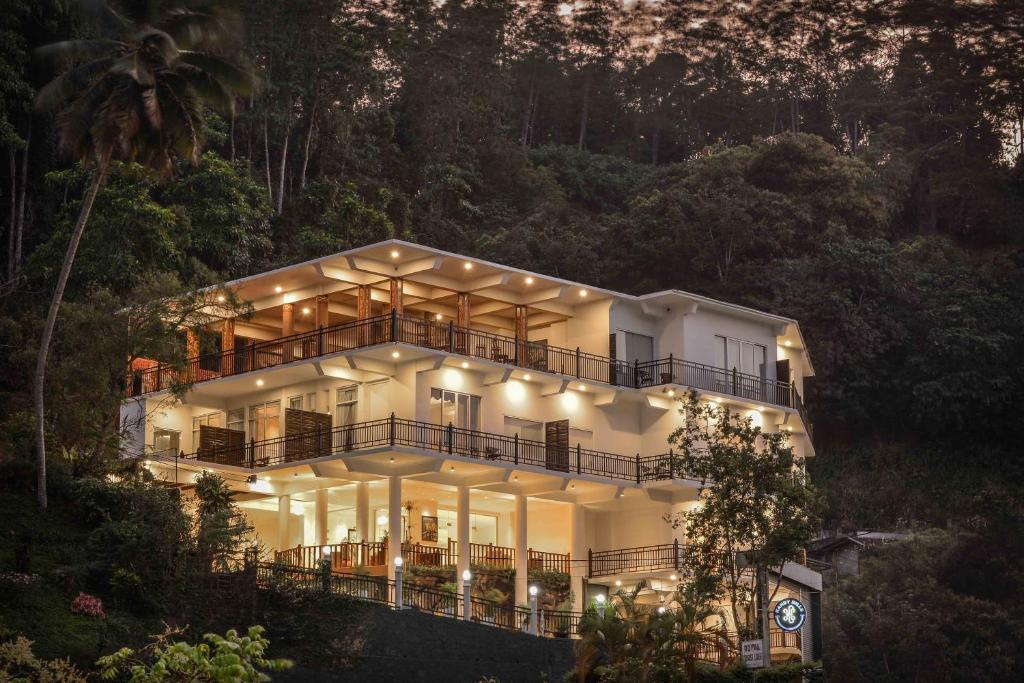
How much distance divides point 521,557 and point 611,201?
4366 cm

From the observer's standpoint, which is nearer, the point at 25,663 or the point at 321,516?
the point at 25,663

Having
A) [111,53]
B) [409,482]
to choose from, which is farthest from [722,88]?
[111,53]

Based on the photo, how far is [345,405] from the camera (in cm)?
4506

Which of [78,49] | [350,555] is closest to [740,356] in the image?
[350,555]

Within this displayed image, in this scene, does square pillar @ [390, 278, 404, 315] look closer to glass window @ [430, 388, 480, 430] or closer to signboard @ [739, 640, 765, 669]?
glass window @ [430, 388, 480, 430]

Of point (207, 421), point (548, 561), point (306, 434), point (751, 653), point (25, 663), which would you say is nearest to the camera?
point (25, 663)

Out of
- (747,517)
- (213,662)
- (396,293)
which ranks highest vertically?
(396,293)

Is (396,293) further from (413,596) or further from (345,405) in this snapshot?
(413,596)

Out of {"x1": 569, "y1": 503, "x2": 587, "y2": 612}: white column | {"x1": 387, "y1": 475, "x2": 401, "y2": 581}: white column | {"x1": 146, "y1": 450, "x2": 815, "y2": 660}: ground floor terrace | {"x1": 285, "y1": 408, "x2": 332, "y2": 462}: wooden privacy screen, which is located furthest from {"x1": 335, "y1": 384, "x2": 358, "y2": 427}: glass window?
{"x1": 569, "y1": 503, "x2": 587, "y2": 612}: white column

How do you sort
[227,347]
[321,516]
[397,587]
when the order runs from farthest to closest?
[227,347]
[321,516]
[397,587]

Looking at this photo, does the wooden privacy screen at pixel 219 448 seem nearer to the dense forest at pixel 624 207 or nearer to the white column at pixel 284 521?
the white column at pixel 284 521

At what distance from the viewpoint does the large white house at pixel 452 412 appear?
144 feet

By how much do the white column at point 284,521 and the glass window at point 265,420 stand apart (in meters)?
2.00

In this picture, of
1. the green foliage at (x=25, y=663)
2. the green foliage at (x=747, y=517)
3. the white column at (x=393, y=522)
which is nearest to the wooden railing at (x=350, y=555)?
the white column at (x=393, y=522)
